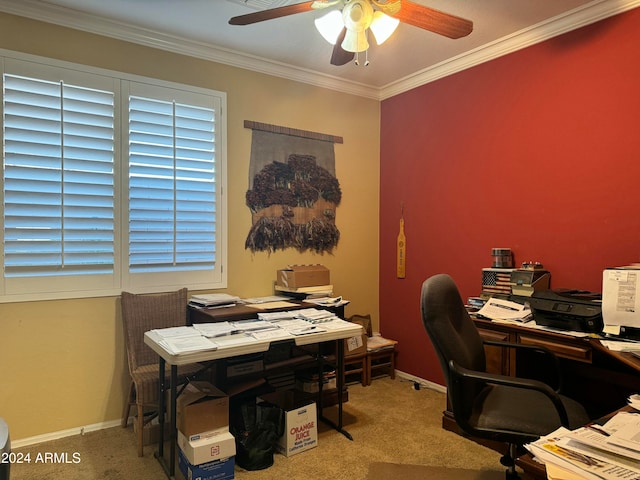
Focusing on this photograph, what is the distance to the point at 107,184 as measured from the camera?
115 inches

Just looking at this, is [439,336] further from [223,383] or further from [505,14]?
[505,14]

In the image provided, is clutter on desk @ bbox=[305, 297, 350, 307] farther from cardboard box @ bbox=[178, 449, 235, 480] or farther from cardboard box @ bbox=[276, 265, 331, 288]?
cardboard box @ bbox=[178, 449, 235, 480]

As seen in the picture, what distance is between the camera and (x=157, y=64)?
10.3 ft

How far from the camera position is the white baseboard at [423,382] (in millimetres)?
3643

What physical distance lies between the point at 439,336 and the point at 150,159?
2.30m

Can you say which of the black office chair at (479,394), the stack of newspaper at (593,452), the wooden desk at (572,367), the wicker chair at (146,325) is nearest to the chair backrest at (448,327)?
the black office chair at (479,394)

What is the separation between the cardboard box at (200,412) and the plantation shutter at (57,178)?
114 cm

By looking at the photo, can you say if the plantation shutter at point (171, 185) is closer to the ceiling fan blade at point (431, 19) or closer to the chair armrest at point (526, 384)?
the ceiling fan blade at point (431, 19)

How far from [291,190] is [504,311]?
6.31 feet

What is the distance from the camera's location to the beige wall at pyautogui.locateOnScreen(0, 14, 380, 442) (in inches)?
106

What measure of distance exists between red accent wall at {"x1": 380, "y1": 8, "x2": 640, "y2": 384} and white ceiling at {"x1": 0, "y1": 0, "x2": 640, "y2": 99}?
5.1 inches

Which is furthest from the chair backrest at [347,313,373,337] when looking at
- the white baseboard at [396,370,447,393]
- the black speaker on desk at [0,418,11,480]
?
the black speaker on desk at [0,418,11,480]

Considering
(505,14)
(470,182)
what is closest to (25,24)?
(505,14)

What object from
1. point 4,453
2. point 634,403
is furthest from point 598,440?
point 4,453
